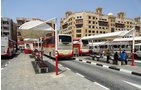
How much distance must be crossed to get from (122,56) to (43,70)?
8.76m

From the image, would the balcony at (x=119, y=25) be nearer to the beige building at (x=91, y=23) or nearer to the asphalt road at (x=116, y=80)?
the beige building at (x=91, y=23)

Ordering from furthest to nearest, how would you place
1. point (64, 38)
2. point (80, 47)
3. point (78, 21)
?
point (78, 21), point (80, 47), point (64, 38)

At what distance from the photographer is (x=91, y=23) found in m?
93.8

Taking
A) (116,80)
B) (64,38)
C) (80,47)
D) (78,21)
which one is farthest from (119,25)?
(116,80)

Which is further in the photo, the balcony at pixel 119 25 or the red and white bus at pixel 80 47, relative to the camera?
the balcony at pixel 119 25

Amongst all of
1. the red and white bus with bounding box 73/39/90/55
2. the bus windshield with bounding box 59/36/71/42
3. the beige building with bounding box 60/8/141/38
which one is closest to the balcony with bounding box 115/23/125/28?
the beige building with bounding box 60/8/141/38

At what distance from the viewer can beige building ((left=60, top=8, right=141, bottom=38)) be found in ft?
297

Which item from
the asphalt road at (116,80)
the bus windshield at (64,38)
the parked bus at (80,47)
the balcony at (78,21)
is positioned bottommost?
the asphalt road at (116,80)

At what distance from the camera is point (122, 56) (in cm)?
1730

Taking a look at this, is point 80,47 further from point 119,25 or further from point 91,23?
point 119,25

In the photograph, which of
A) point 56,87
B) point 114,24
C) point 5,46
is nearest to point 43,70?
point 56,87

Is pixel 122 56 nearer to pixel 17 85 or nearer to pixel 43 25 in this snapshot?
pixel 43 25

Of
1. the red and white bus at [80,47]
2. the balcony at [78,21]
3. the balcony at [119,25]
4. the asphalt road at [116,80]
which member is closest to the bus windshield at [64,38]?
the red and white bus at [80,47]

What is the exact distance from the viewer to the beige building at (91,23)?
297ft
